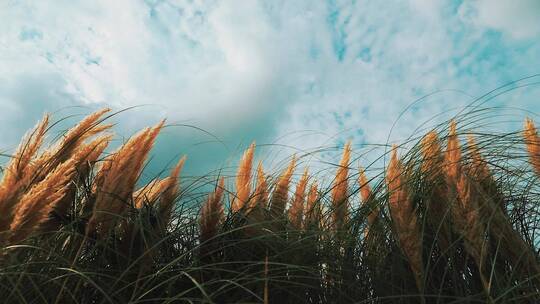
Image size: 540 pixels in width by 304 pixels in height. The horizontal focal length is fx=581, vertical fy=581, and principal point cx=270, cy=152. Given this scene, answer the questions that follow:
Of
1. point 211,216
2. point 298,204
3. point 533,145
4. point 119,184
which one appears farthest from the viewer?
point 298,204

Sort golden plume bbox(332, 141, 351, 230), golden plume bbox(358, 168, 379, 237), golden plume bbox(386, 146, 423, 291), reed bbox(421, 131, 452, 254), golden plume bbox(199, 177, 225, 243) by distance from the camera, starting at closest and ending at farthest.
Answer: golden plume bbox(386, 146, 423, 291) < reed bbox(421, 131, 452, 254) < golden plume bbox(199, 177, 225, 243) < golden plume bbox(358, 168, 379, 237) < golden plume bbox(332, 141, 351, 230)

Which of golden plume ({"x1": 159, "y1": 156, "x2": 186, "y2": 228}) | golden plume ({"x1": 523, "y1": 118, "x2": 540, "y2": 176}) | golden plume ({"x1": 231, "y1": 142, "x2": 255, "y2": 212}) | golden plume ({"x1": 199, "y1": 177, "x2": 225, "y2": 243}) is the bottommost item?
golden plume ({"x1": 199, "y1": 177, "x2": 225, "y2": 243})

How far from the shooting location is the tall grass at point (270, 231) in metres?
2.12

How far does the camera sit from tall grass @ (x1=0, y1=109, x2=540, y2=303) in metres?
2.12

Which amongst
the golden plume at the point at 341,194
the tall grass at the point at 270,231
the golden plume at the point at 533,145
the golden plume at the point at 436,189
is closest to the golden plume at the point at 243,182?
the tall grass at the point at 270,231

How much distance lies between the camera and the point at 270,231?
8.27 ft

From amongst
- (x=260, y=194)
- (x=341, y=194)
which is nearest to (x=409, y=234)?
(x=341, y=194)

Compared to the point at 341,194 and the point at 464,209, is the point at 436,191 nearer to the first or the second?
the point at 464,209

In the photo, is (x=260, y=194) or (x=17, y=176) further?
(x=260, y=194)

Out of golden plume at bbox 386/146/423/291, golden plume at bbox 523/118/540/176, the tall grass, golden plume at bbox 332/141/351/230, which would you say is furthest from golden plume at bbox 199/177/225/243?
golden plume at bbox 523/118/540/176

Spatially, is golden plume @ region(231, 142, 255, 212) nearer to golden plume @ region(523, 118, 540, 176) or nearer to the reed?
the reed

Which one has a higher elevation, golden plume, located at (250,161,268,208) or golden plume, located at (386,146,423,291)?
golden plume, located at (250,161,268,208)

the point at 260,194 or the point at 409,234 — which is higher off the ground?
the point at 260,194

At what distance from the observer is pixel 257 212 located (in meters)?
2.83
